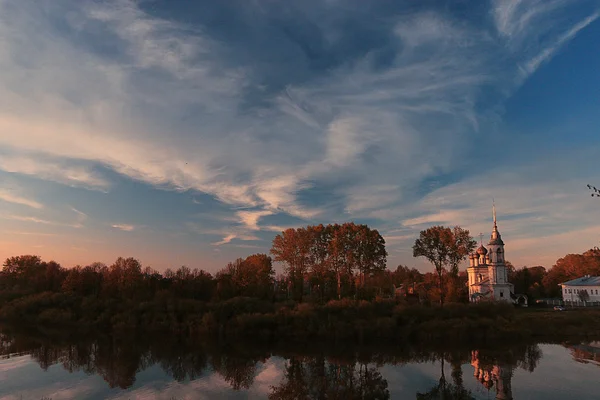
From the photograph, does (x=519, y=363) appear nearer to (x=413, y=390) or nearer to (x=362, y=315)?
(x=413, y=390)

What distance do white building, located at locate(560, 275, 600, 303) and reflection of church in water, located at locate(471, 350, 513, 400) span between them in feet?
134

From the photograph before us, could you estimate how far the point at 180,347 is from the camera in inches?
1471

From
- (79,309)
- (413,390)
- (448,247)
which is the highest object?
(448,247)

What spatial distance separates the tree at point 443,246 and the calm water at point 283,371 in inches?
662

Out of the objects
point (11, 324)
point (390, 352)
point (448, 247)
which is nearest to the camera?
point (390, 352)

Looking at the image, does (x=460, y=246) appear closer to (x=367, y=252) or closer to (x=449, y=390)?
(x=367, y=252)

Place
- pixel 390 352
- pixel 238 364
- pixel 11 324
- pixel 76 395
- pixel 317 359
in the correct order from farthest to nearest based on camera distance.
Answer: pixel 11 324 < pixel 390 352 < pixel 317 359 < pixel 238 364 < pixel 76 395

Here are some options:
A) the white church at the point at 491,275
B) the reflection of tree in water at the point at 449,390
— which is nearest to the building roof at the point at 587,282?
the white church at the point at 491,275

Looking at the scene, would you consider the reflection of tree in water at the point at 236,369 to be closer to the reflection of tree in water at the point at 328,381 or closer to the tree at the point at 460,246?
the reflection of tree in water at the point at 328,381

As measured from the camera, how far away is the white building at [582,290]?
6288 cm

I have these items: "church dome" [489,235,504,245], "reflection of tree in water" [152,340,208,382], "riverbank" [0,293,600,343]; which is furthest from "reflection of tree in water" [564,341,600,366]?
"reflection of tree in water" [152,340,208,382]

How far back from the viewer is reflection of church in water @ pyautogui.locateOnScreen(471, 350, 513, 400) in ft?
82.8

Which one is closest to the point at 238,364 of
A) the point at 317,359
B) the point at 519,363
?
the point at 317,359

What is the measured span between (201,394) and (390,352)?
1948 centimetres
